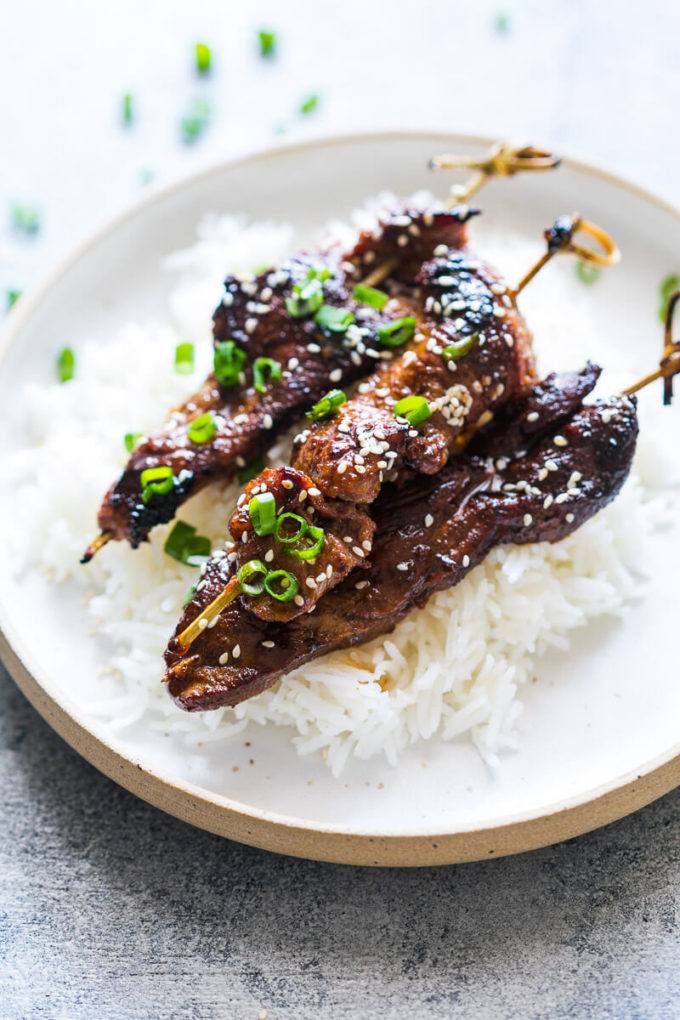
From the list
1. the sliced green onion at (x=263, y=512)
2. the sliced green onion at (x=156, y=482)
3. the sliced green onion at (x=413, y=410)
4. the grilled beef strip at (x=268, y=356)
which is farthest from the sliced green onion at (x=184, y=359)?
the sliced green onion at (x=263, y=512)

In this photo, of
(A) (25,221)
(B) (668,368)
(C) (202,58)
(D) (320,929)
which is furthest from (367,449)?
(C) (202,58)

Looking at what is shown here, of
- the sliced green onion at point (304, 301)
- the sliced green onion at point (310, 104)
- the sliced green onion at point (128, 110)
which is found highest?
the sliced green onion at point (310, 104)

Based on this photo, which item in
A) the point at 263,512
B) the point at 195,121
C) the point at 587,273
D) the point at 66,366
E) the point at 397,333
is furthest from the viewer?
the point at 195,121

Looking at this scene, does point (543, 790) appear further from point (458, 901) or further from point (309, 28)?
point (309, 28)

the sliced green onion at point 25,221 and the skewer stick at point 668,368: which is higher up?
the skewer stick at point 668,368

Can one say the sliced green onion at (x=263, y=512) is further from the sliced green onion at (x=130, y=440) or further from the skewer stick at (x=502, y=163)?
the skewer stick at (x=502, y=163)

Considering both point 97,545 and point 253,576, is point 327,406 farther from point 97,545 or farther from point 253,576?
point 97,545
